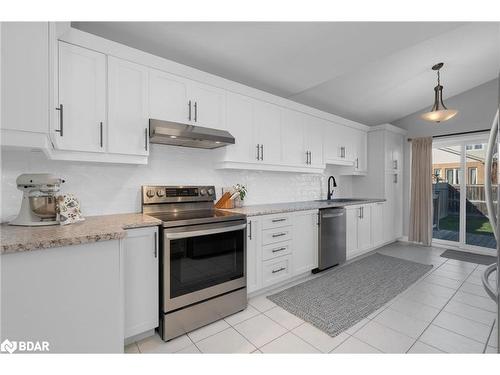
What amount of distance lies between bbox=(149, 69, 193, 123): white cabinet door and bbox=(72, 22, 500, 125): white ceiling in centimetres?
31

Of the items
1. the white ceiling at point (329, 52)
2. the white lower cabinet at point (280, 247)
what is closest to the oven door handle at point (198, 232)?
the white lower cabinet at point (280, 247)

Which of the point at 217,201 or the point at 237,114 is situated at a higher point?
the point at 237,114

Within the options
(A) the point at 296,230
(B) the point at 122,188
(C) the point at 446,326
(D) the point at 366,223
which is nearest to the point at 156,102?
(B) the point at 122,188

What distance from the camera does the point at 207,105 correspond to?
2.40 m

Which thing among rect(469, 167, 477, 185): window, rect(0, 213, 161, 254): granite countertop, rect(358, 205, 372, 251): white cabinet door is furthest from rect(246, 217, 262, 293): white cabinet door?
rect(469, 167, 477, 185): window

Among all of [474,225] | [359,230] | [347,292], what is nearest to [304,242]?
[347,292]

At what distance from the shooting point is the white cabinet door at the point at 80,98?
1694mm

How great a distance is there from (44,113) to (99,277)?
37.4 inches

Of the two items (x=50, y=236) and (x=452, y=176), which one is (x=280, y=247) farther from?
(x=452, y=176)

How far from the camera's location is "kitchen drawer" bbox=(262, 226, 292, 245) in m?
2.46

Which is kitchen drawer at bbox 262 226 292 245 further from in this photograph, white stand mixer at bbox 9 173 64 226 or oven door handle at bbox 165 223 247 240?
white stand mixer at bbox 9 173 64 226

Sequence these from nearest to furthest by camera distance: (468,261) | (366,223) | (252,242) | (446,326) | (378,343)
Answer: (378,343) < (446,326) < (252,242) < (468,261) < (366,223)

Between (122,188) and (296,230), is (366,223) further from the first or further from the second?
(122,188)

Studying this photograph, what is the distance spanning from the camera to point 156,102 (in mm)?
2094
